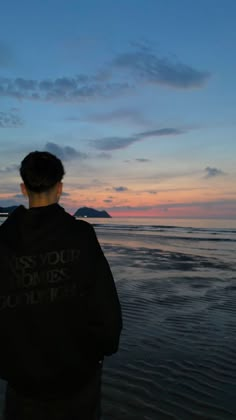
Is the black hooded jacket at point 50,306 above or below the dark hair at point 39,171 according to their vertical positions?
below

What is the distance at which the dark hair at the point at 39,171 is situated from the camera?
2.46m

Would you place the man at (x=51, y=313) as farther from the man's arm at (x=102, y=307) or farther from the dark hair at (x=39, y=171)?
the dark hair at (x=39, y=171)

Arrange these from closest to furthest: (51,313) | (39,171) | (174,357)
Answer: (51,313) < (39,171) < (174,357)

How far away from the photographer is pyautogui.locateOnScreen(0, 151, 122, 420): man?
7.54ft

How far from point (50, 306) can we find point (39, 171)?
0.86 meters

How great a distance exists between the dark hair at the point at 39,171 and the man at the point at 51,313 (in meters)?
0.21

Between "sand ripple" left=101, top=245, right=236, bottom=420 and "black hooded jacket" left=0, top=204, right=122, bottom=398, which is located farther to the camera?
"sand ripple" left=101, top=245, right=236, bottom=420

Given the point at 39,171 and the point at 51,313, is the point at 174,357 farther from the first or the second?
the point at 39,171

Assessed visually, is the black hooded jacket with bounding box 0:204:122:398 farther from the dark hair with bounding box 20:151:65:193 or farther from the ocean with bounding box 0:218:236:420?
the ocean with bounding box 0:218:236:420

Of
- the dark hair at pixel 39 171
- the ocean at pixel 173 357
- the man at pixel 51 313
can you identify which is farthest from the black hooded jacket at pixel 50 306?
the ocean at pixel 173 357

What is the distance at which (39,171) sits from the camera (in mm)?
2459

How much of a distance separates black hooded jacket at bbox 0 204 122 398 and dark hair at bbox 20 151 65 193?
0.25 meters

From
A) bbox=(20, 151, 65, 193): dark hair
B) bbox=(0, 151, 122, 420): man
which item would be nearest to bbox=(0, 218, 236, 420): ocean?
bbox=(0, 151, 122, 420): man

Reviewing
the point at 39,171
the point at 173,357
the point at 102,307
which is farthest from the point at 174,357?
the point at 39,171
